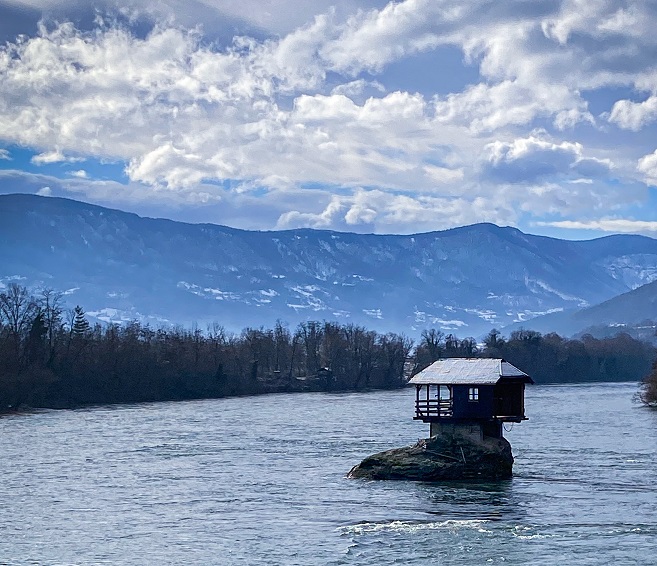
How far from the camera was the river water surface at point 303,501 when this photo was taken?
4216 cm

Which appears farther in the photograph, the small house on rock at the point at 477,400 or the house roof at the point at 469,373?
the house roof at the point at 469,373

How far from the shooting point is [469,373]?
64.4 meters

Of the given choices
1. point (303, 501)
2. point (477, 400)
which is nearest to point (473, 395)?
point (477, 400)

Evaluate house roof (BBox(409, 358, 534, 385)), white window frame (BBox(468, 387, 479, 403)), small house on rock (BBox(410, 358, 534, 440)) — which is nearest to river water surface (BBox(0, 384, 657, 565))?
small house on rock (BBox(410, 358, 534, 440))

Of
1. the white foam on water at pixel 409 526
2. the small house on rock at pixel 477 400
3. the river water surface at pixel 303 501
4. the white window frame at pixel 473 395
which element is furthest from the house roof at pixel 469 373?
the white foam on water at pixel 409 526

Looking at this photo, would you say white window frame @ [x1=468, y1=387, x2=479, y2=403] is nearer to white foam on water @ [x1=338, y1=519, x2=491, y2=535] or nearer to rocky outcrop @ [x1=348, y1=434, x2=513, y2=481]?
rocky outcrop @ [x1=348, y1=434, x2=513, y2=481]

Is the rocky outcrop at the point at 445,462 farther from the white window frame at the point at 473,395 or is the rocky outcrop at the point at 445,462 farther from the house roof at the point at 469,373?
the house roof at the point at 469,373

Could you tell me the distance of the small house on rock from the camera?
207 feet

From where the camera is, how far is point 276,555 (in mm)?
41469

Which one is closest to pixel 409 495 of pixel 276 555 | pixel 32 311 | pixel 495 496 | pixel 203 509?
pixel 495 496

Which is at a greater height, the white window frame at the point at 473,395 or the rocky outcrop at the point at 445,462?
the white window frame at the point at 473,395

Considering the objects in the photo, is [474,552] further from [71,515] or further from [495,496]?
[71,515]

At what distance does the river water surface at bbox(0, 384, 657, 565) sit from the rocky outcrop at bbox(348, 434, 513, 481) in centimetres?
159

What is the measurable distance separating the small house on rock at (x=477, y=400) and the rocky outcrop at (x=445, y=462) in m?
0.87
